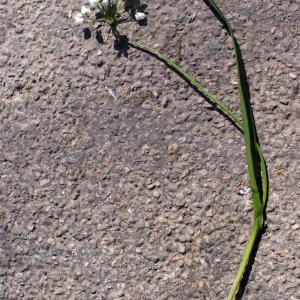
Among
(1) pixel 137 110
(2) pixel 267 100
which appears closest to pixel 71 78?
(1) pixel 137 110

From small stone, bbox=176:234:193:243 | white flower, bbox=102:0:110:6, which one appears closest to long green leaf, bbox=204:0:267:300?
small stone, bbox=176:234:193:243

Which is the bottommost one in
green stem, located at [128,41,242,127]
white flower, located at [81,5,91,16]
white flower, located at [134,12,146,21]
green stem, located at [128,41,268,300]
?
green stem, located at [128,41,268,300]

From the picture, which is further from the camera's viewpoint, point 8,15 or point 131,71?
point 8,15

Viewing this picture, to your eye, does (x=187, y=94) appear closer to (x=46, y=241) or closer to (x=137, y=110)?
(x=137, y=110)

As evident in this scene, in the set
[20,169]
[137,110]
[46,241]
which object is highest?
[137,110]

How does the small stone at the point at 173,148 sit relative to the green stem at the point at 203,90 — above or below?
below

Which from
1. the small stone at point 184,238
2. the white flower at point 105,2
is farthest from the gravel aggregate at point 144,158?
the white flower at point 105,2

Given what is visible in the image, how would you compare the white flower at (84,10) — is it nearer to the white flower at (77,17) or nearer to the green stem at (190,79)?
the white flower at (77,17)

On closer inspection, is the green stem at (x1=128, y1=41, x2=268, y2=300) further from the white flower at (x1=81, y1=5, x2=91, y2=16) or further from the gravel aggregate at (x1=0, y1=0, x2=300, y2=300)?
the white flower at (x1=81, y1=5, x2=91, y2=16)
